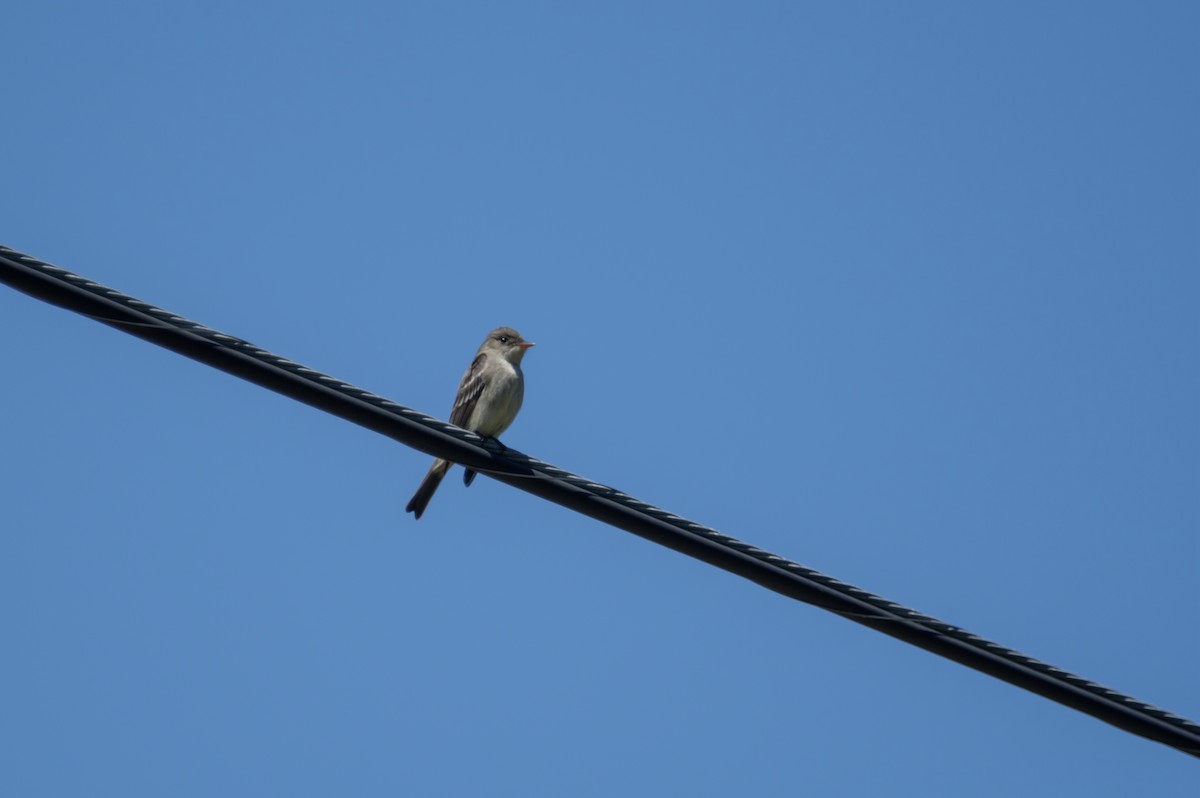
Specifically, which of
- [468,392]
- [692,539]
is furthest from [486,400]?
[692,539]

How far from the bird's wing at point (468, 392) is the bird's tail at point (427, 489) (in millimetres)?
560

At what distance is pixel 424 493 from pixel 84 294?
5.90 m

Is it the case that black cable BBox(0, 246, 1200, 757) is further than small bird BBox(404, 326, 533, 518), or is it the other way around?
small bird BBox(404, 326, 533, 518)

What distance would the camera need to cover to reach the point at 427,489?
11008 mm

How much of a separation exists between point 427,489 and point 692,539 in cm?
544

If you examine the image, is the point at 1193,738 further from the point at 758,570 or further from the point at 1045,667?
the point at 758,570

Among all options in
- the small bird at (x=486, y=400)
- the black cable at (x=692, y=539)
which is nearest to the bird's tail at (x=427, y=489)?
the small bird at (x=486, y=400)

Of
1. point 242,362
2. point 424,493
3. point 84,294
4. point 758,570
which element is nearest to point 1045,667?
point 758,570

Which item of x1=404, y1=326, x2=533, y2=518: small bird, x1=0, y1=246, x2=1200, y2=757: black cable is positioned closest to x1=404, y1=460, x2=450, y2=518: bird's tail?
x1=404, y1=326, x2=533, y2=518: small bird

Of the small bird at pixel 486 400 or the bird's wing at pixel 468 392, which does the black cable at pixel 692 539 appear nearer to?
the small bird at pixel 486 400

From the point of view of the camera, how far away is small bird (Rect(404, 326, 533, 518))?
11008 mm

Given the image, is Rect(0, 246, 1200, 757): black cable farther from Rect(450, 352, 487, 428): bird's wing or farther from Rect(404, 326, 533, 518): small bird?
Rect(450, 352, 487, 428): bird's wing

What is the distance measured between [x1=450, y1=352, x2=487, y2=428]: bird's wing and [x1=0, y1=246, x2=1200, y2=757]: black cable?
530 centimetres

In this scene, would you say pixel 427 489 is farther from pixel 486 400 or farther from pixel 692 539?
pixel 692 539
